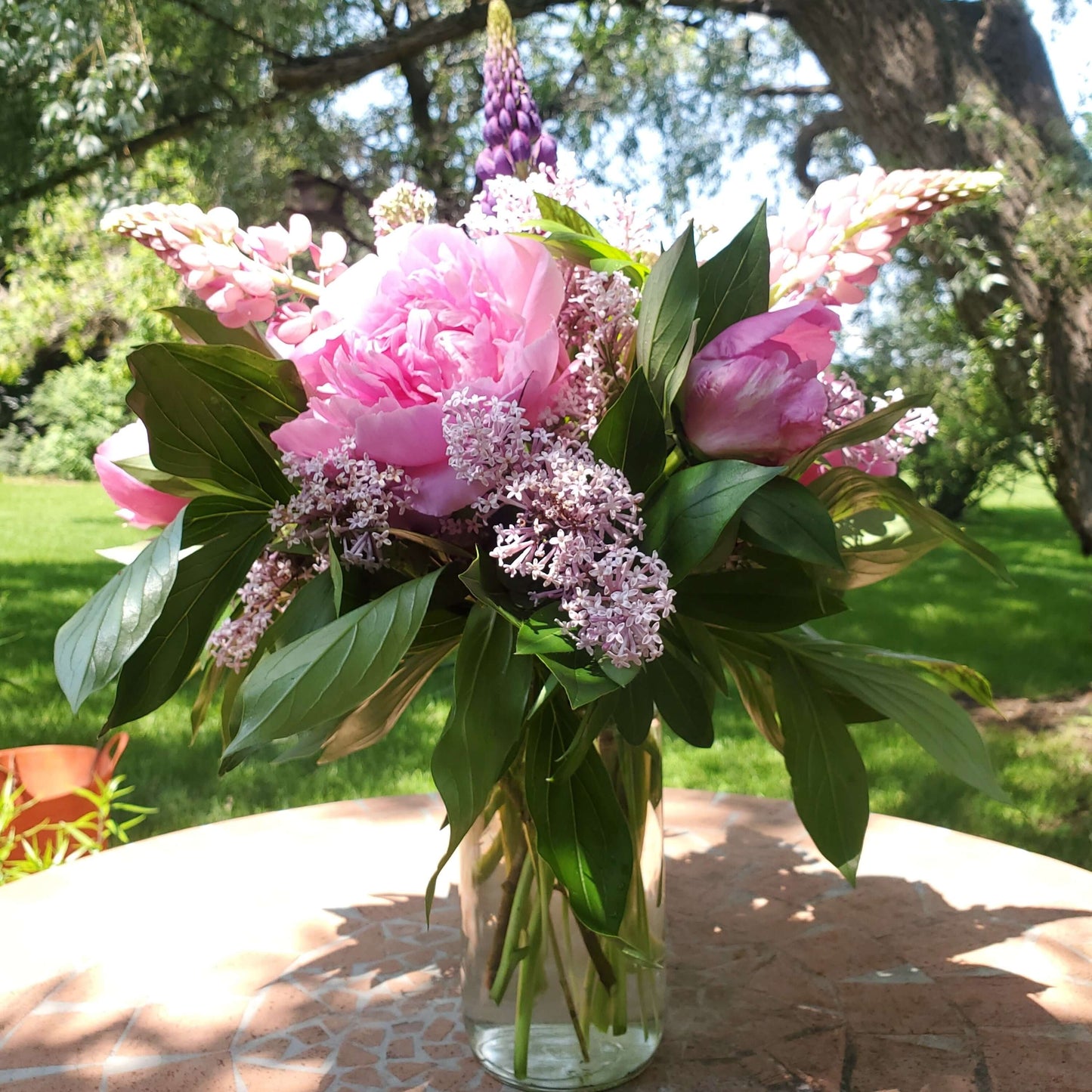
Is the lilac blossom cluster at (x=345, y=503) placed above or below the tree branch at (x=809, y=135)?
below

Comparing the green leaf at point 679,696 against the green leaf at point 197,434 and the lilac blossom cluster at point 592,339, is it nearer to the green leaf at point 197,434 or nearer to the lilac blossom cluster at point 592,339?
the lilac blossom cluster at point 592,339

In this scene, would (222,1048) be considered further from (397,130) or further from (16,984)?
(397,130)

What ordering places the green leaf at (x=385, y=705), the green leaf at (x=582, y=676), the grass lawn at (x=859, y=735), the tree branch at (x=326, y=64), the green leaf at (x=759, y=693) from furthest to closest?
the tree branch at (x=326, y=64), the grass lawn at (x=859, y=735), the green leaf at (x=759, y=693), the green leaf at (x=385, y=705), the green leaf at (x=582, y=676)

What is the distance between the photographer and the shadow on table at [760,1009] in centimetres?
81

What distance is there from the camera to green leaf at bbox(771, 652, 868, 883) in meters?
0.73

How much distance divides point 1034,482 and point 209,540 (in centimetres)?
1028

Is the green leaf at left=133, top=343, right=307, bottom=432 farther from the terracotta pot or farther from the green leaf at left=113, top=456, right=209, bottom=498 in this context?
the terracotta pot

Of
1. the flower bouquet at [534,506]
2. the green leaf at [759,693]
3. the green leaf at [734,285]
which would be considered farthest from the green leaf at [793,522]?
the green leaf at [759,693]

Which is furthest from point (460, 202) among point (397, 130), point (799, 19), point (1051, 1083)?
point (1051, 1083)

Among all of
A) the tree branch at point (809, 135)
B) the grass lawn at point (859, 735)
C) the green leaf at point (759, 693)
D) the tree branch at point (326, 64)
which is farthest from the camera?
the tree branch at point (809, 135)

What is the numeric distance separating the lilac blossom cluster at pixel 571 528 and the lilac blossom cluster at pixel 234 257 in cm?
19

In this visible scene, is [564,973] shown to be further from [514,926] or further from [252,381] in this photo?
[252,381]

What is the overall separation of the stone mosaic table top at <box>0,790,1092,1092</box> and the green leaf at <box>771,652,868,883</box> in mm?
206

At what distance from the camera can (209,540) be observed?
2.37 ft
